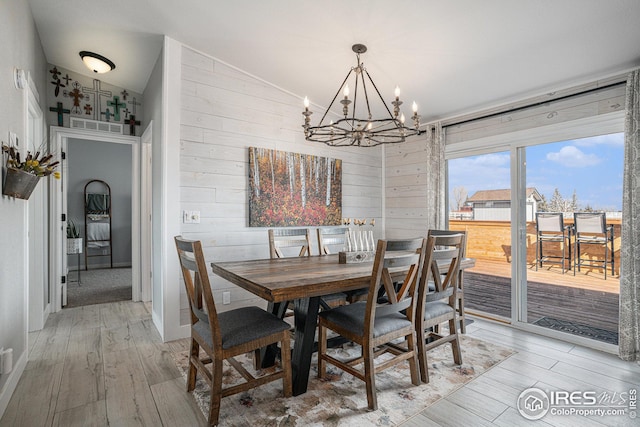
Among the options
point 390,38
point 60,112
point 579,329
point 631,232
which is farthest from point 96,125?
point 579,329

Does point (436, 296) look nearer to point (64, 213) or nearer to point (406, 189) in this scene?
point (406, 189)

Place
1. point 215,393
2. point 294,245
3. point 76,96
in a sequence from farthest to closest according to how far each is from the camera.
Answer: point 76,96 → point 294,245 → point 215,393

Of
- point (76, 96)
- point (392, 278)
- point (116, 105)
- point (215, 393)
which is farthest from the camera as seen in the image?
point (116, 105)

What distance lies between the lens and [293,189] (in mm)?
3766

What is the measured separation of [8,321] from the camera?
200cm

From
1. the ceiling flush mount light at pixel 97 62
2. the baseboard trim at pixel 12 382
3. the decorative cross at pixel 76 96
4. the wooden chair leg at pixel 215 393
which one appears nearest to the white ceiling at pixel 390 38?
the ceiling flush mount light at pixel 97 62

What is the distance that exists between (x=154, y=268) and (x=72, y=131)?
6.38 ft

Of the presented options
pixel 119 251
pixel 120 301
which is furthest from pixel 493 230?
pixel 119 251

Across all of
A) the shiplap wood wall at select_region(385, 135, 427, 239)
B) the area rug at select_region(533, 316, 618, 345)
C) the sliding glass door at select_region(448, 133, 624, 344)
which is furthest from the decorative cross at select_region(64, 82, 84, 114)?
the area rug at select_region(533, 316, 618, 345)

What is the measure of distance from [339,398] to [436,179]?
282cm

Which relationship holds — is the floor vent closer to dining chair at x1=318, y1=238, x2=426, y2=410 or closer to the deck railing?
dining chair at x1=318, y1=238, x2=426, y2=410

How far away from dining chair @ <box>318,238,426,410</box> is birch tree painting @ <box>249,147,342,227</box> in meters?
1.66

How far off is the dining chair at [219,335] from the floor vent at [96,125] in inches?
116

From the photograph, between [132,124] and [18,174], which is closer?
[18,174]
